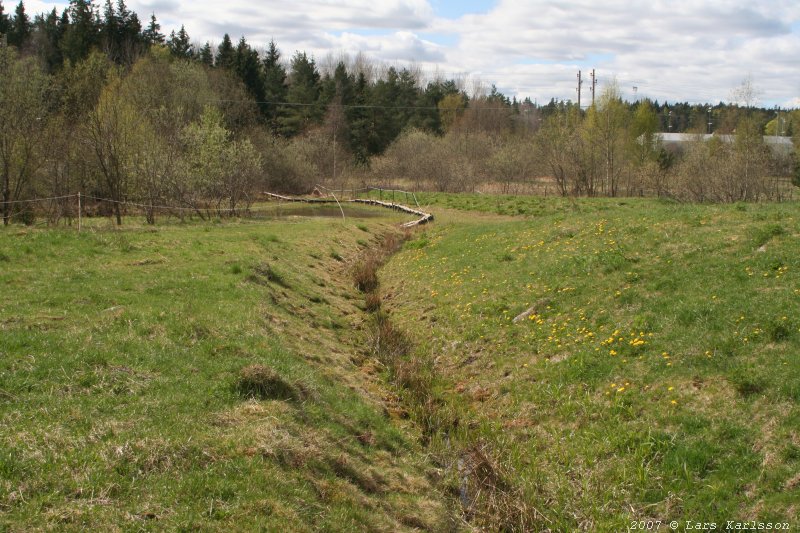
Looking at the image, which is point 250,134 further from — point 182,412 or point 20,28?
point 182,412

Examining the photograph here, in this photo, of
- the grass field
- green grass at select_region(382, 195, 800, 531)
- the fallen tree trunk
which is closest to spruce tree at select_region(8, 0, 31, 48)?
the fallen tree trunk

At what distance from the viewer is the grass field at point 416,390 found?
7340 mm

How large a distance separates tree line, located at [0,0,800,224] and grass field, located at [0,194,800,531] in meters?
15.8

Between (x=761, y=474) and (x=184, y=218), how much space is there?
31410 millimetres

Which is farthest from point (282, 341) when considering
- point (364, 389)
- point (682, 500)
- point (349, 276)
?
point (349, 276)

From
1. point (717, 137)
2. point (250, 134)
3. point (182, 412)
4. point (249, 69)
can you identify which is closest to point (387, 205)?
point (250, 134)

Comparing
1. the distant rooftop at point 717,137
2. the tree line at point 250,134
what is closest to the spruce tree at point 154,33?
the tree line at point 250,134

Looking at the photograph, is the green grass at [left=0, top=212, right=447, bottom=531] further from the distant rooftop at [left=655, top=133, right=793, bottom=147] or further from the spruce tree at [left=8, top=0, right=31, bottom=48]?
the spruce tree at [left=8, top=0, right=31, bottom=48]

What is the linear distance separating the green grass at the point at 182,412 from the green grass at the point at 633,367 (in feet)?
6.50

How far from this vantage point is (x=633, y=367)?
37.6 ft

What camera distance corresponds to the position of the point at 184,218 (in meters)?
34.2

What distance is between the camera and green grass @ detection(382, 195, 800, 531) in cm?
847

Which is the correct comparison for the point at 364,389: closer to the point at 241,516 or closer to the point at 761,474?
the point at 241,516

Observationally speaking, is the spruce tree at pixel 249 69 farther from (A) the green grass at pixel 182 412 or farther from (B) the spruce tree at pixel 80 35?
(A) the green grass at pixel 182 412
